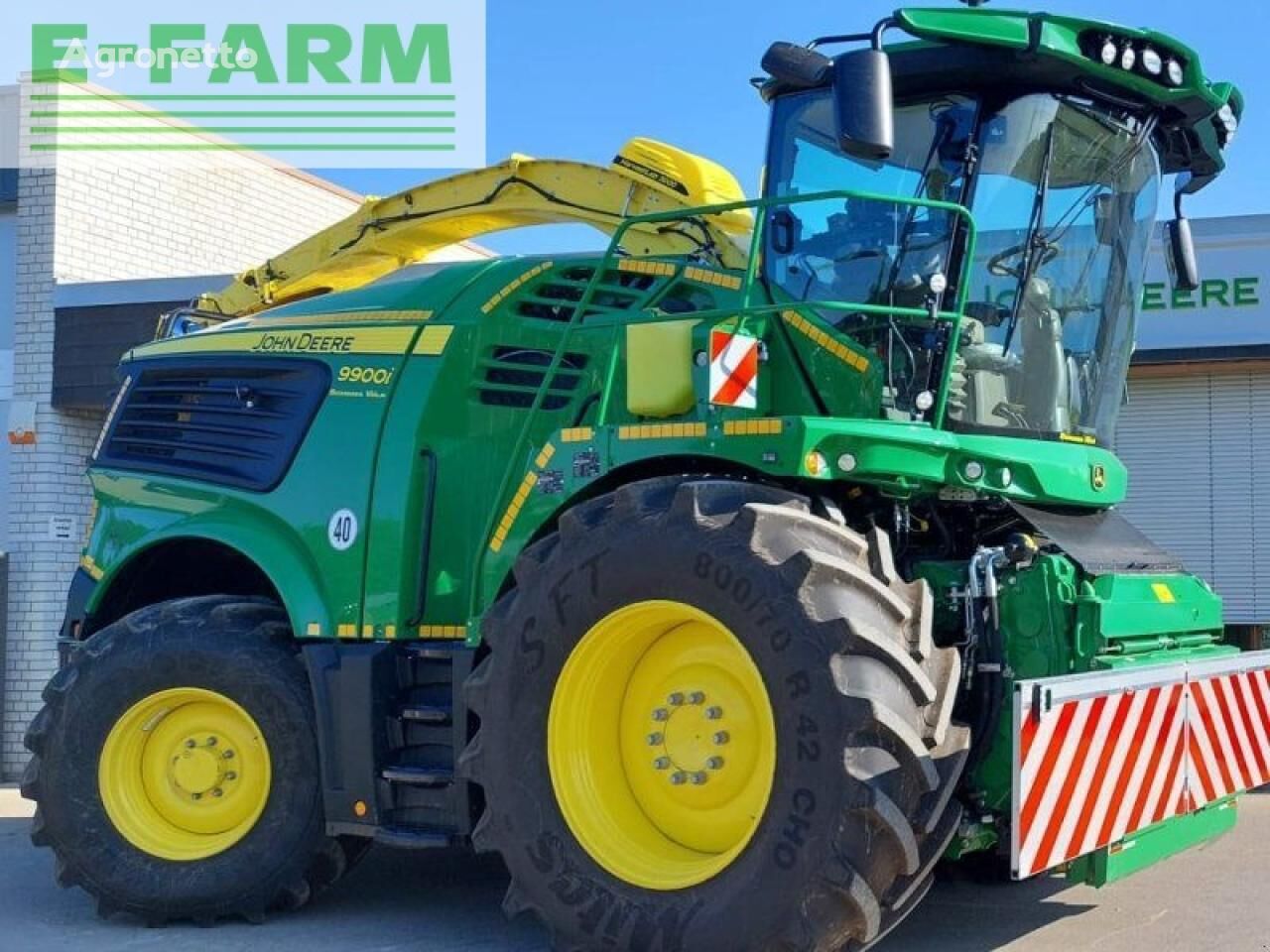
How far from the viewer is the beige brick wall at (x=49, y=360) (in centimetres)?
1244

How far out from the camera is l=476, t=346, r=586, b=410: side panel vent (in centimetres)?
621

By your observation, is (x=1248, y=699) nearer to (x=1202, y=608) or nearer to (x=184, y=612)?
(x=1202, y=608)

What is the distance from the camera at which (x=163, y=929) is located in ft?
20.6

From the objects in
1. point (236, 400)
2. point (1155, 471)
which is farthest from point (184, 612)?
point (1155, 471)

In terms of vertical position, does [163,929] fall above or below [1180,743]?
below

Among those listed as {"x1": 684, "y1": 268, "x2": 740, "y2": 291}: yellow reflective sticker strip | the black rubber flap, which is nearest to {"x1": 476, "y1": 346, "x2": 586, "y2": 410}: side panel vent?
{"x1": 684, "y1": 268, "x2": 740, "y2": 291}: yellow reflective sticker strip

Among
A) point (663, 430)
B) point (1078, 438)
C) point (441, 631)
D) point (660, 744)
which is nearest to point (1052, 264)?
point (1078, 438)

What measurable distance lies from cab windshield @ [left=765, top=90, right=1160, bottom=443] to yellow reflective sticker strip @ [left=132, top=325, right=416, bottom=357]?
5.81 ft

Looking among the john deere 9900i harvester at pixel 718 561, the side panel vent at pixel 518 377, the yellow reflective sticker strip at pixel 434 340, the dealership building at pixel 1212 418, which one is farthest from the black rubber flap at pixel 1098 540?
the dealership building at pixel 1212 418

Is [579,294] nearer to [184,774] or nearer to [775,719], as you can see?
[775,719]

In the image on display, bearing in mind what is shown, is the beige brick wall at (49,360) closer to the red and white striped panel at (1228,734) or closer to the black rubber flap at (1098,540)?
the black rubber flap at (1098,540)

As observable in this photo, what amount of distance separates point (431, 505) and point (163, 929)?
206 cm

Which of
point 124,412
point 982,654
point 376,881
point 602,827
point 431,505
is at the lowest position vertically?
point 376,881

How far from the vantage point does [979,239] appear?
564 centimetres
